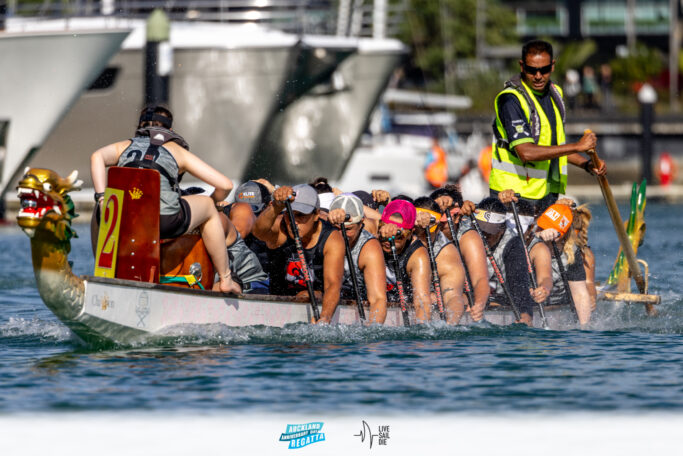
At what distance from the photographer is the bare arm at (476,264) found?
9.43 meters

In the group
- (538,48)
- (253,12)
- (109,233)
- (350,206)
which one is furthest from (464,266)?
(253,12)

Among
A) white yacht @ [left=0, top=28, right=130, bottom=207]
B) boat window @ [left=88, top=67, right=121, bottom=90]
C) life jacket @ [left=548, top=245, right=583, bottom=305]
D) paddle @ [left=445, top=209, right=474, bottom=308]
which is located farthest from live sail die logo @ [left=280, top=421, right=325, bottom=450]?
boat window @ [left=88, top=67, right=121, bottom=90]

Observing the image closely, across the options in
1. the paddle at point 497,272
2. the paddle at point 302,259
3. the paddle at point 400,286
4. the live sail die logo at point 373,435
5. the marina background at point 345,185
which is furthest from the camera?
the paddle at point 497,272

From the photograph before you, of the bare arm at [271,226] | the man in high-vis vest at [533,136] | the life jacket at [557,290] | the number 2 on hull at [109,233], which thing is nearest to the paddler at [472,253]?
the man in high-vis vest at [533,136]

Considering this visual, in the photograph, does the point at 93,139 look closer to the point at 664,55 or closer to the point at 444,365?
the point at 444,365

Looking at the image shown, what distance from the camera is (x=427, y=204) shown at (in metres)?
9.44

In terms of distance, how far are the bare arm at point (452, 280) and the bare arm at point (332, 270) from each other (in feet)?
3.27

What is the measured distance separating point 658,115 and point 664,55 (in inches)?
552

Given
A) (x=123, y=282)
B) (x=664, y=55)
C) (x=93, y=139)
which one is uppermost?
(x=664, y=55)

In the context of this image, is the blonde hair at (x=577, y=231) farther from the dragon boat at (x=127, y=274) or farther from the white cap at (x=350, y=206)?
the dragon boat at (x=127, y=274)

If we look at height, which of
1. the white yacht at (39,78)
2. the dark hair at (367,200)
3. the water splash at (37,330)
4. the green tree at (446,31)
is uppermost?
the green tree at (446,31)

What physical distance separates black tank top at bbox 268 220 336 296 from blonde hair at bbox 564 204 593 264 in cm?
212

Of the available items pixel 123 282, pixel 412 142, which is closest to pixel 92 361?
pixel 123 282

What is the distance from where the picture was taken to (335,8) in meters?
22.7
